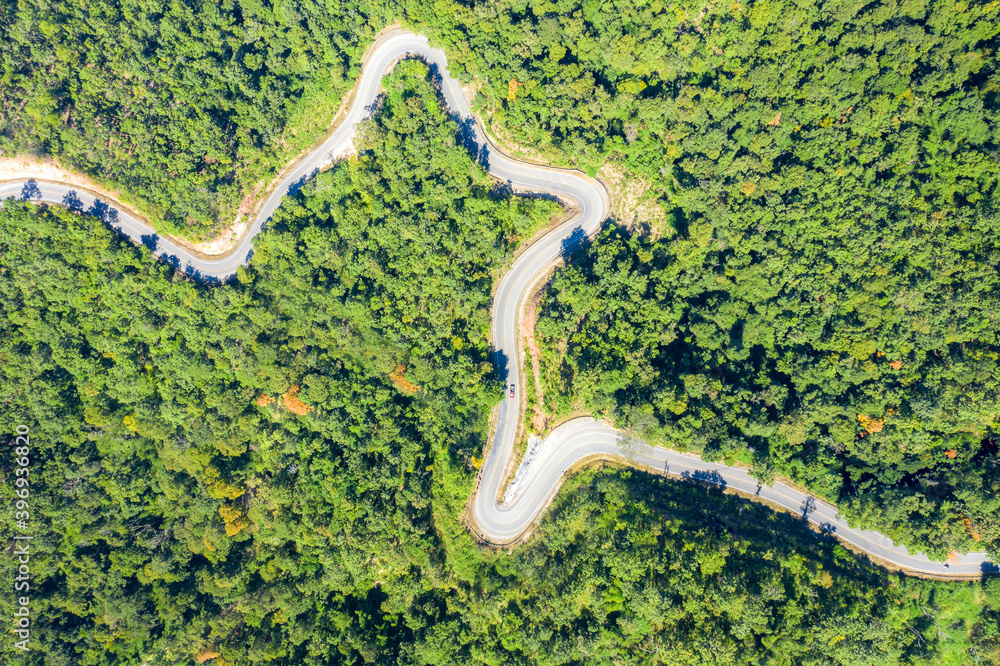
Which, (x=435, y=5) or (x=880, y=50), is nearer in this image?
(x=880, y=50)

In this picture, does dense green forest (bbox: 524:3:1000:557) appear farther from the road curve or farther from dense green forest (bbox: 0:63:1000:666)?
dense green forest (bbox: 0:63:1000:666)

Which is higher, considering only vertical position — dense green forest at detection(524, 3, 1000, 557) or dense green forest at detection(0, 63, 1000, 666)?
dense green forest at detection(524, 3, 1000, 557)

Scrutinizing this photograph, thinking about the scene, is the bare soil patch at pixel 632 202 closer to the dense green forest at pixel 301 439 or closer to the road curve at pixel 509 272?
the road curve at pixel 509 272

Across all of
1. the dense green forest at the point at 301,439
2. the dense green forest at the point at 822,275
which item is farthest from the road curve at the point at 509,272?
the dense green forest at the point at 822,275

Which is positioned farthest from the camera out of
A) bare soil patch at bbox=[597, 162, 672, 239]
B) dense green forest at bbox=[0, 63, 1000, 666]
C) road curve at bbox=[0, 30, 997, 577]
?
bare soil patch at bbox=[597, 162, 672, 239]

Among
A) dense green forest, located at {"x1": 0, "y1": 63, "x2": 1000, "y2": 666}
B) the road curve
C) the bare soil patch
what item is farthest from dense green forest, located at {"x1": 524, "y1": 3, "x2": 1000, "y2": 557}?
dense green forest, located at {"x1": 0, "y1": 63, "x2": 1000, "y2": 666}

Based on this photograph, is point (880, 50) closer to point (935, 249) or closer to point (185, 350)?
point (935, 249)

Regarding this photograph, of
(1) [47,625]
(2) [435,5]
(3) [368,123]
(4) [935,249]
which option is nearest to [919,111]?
(4) [935,249]
